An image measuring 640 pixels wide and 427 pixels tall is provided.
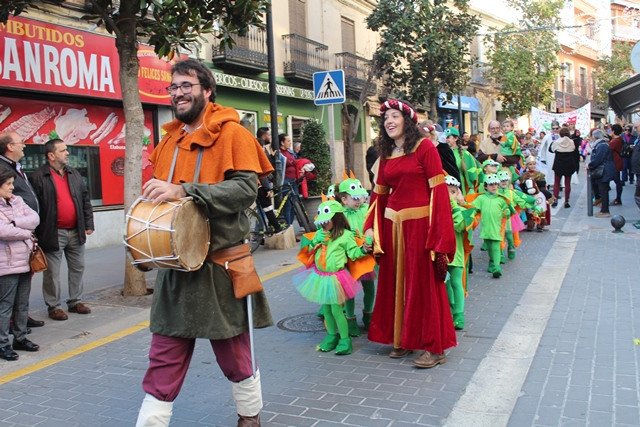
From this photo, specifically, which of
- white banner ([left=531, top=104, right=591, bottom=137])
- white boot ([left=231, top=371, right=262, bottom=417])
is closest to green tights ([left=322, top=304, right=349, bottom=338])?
white boot ([left=231, top=371, right=262, bottom=417])

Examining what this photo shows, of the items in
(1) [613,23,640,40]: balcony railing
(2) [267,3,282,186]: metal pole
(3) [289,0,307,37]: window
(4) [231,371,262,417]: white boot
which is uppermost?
(1) [613,23,640,40]: balcony railing

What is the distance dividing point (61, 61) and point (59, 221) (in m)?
5.86

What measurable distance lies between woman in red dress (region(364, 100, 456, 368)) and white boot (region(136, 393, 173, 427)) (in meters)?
2.20

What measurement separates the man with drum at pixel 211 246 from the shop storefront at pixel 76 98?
848 centimetres

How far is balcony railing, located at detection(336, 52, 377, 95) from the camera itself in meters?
23.3

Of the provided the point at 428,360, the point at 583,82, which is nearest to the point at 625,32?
the point at 583,82

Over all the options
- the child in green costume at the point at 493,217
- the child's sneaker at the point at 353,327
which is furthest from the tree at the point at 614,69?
the child's sneaker at the point at 353,327

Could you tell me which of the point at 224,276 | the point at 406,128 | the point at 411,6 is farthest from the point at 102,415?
the point at 411,6

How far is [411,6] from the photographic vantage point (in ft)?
61.4

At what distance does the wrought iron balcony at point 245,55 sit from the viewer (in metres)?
16.9

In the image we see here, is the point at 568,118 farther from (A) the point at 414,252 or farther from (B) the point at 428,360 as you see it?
(B) the point at 428,360

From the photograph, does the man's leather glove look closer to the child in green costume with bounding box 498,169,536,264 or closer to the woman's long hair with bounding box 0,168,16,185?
the woman's long hair with bounding box 0,168,16,185

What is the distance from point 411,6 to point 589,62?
3947cm

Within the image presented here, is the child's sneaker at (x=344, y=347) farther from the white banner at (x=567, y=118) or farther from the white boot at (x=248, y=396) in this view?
the white banner at (x=567, y=118)
